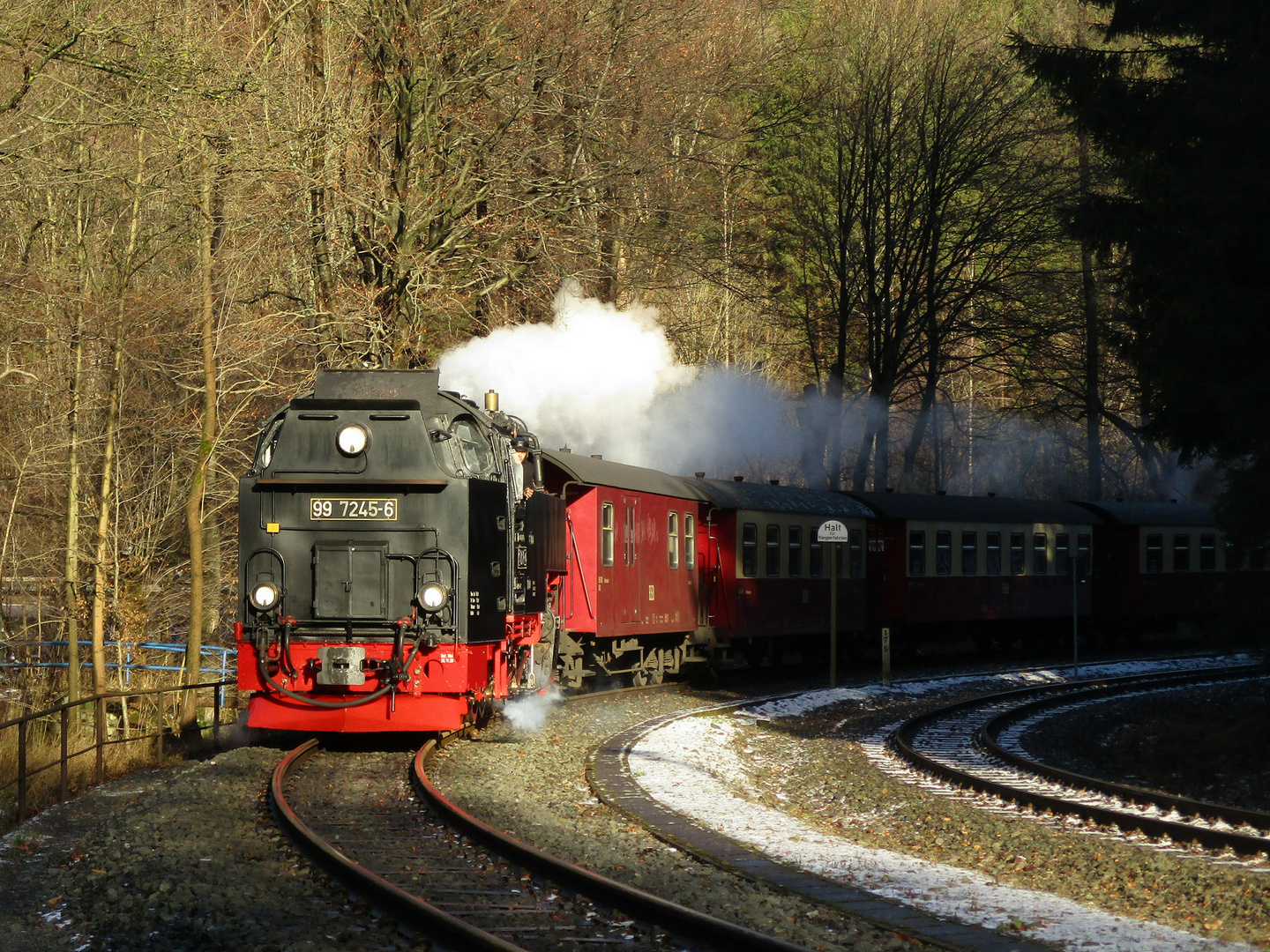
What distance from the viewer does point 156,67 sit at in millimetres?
11477

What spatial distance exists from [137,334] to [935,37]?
23.6m

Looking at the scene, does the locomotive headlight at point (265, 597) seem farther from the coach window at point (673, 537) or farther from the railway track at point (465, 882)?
the coach window at point (673, 537)

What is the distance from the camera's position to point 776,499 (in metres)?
23.8

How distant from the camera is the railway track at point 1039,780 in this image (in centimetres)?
948

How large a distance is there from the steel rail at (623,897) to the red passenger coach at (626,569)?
301 inches

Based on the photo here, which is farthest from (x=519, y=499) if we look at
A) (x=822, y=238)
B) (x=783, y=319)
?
(x=783, y=319)

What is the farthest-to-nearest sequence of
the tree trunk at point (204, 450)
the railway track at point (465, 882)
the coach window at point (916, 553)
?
the coach window at point (916, 553) → the tree trunk at point (204, 450) → the railway track at point (465, 882)

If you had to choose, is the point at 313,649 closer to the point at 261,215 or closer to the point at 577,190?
the point at 261,215

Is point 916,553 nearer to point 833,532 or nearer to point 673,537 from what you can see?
point 673,537

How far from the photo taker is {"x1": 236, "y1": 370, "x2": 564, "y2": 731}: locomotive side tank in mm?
12180

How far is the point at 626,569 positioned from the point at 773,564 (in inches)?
215

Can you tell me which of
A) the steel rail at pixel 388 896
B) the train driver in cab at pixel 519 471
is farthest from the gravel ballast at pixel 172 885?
the train driver in cab at pixel 519 471

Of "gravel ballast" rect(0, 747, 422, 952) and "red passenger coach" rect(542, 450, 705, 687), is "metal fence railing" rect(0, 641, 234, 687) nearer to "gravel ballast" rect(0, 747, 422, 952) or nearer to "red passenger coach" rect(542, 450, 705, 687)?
"red passenger coach" rect(542, 450, 705, 687)

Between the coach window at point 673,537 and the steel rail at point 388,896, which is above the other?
the coach window at point 673,537
